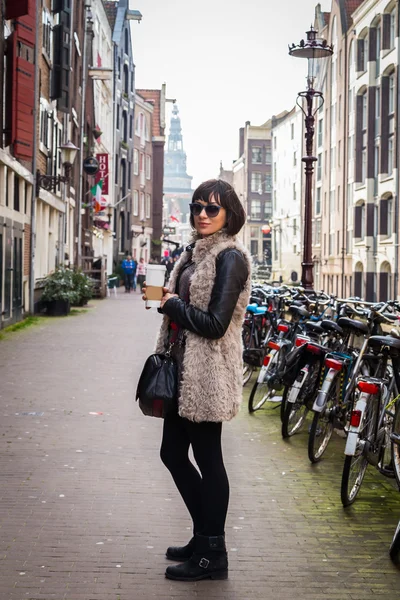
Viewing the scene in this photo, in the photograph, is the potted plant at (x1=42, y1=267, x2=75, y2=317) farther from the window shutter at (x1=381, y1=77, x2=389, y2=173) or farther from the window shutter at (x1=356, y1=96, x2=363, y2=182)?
the window shutter at (x1=356, y1=96, x2=363, y2=182)

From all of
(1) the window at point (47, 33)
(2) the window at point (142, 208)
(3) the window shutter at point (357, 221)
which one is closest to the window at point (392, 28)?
(3) the window shutter at point (357, 221)

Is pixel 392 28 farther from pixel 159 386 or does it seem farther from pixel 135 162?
pixel 159 386

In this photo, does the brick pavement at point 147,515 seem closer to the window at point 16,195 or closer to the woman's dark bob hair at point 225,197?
the woman's dark bob hair at point 225,197

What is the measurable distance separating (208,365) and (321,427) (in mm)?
3342

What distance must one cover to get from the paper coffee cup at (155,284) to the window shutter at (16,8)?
53.1 ft

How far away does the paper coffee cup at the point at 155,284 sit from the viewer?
15.4 feet

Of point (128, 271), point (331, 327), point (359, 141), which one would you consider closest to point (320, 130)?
point (359, 141)

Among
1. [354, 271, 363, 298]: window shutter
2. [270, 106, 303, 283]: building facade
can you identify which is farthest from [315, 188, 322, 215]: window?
[354, 271, 363, 298]: window shutter

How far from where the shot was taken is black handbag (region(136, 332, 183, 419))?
4.74 meters

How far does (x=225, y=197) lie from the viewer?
486 centimetres

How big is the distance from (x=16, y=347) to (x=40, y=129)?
1107 cm

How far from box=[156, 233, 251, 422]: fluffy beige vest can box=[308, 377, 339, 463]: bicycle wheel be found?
2.99 metres

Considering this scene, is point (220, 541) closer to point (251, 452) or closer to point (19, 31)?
point (251, 452)

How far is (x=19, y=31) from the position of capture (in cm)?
1998
